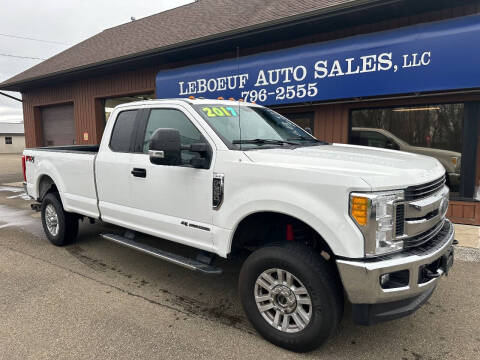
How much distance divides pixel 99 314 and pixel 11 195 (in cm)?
910

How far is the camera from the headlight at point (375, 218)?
237 cm

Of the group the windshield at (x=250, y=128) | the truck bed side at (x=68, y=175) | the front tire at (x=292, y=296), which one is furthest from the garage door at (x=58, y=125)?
the front tire at (x=292, y=296)

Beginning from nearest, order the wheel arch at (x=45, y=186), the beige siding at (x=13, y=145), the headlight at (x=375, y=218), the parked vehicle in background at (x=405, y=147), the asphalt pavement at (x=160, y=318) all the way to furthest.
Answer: the headlight at (x=375, y=218) < the asphalt pavement at (x=160, y=318) < the wheel arch at (x=45, y=186) < the parked vehicle in background at (x=405, y=147) < the beige siding at (x=13, y=145)

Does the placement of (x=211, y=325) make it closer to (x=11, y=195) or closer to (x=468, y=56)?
(x=468, y=56)

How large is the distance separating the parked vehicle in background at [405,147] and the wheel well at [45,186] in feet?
19.1

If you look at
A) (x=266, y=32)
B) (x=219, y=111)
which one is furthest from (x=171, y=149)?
(x=266, y=32)

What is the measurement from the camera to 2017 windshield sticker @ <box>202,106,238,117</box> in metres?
3.60

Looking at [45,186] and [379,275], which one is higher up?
[45,186]

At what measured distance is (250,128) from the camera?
371 cm

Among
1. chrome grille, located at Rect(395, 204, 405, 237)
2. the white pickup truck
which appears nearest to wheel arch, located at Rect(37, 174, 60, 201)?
the white pickup truck

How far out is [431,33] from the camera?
19.1 ft

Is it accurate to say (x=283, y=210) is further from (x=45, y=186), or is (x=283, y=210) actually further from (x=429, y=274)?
(x=45, y=186)

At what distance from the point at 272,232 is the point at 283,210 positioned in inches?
26.5

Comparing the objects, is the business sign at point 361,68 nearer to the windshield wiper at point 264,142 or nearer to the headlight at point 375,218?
the windshield wiper at point 264,142
